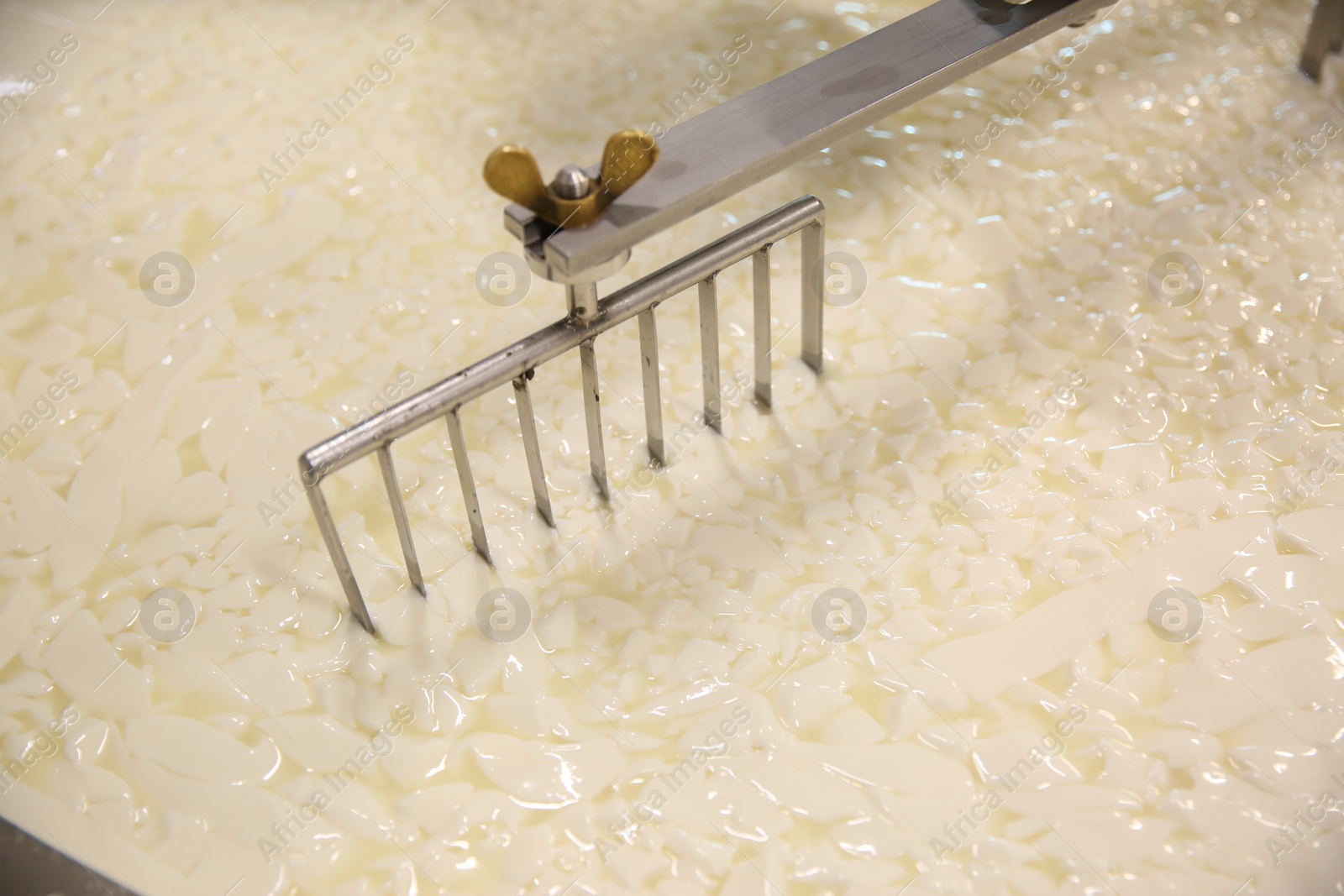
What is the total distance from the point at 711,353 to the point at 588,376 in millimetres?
122

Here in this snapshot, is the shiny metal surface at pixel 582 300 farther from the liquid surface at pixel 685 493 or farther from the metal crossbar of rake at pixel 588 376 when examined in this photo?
the liquid surface at pixel 685 493

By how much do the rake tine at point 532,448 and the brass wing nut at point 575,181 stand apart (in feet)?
0.46

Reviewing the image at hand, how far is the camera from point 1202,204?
1.09 meters

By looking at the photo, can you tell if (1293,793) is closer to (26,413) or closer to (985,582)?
(985,582)

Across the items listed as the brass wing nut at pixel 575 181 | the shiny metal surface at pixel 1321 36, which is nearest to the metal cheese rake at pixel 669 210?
the brass wing nut at pixel 575 181

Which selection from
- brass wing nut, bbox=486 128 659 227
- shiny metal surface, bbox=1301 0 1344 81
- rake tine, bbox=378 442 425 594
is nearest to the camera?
brass wing nut, bbox=486 128 659 227

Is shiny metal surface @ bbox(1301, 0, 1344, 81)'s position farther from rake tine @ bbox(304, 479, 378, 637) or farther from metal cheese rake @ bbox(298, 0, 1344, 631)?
rake tine @ bbox(304, 479, 378, 637)

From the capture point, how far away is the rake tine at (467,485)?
31.0 inches

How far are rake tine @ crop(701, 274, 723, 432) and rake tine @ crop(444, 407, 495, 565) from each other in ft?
0.67

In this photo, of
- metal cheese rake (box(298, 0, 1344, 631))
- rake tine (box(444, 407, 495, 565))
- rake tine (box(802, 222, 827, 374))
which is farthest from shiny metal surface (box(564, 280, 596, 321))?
rake tine (box(802, 222, 827, 374))

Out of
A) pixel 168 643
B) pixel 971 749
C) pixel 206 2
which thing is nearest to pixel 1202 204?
pixel 971 749

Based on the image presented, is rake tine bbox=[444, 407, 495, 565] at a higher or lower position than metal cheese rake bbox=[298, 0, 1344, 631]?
lower

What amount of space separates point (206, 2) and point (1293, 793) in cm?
135

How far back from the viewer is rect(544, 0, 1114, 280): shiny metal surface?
2.35 feet
